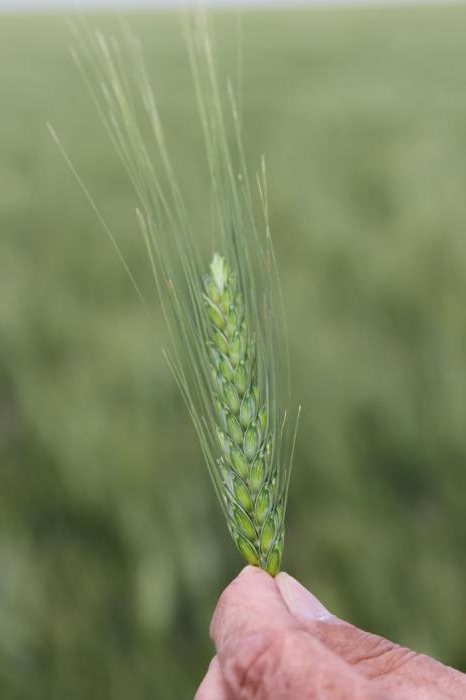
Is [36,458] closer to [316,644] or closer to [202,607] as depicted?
[202,607]

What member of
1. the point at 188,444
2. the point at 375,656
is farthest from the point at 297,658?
the point at 188,444

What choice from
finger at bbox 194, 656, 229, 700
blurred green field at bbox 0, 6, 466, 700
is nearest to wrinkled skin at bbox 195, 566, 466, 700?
finger at bbox 194, 656, 229, 700

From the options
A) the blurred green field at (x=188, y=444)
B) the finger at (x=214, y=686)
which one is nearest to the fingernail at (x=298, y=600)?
the finger at (x=214, y=686)

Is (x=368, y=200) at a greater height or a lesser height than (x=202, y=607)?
greater

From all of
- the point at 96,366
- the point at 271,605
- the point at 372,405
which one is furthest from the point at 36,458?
the point at 271,605

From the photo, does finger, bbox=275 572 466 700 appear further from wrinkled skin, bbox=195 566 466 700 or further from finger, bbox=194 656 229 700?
finger, bbox=194 656 229 700

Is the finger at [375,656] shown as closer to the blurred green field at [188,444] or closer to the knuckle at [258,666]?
the knuckle at [258,666]

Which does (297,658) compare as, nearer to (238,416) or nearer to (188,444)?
(238,416)
